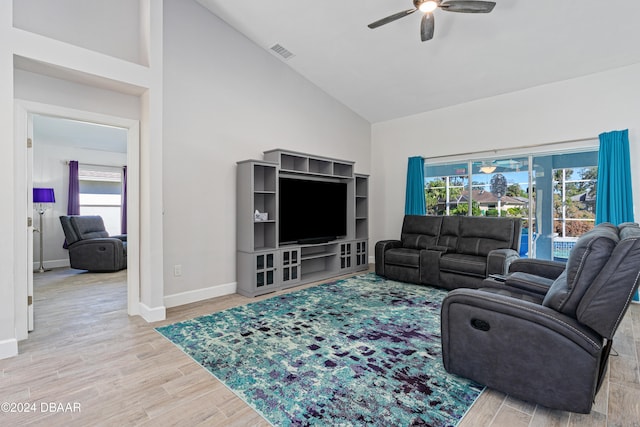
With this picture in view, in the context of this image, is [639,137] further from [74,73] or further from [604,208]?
[74,73]

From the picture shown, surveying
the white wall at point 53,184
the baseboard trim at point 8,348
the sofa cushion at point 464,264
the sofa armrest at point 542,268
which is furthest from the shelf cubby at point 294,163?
the white wall at point 53,184

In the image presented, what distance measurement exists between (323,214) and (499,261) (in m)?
2.61

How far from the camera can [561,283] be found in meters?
1.92

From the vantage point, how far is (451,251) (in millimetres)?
4852

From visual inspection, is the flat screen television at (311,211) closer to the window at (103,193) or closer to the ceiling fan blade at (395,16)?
the ceiling fan blade at (395,16)

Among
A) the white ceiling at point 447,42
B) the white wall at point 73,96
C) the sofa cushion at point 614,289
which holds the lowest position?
the sofa cushion at point 614,289

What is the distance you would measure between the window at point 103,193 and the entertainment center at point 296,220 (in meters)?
4.50

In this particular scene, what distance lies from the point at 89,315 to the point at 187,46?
3314mm

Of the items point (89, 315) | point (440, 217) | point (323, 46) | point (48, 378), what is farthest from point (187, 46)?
point (440, 217)

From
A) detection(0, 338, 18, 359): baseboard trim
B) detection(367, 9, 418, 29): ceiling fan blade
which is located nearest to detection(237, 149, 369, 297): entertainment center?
detection(367, 9, 418, 29): ceiling fan blade

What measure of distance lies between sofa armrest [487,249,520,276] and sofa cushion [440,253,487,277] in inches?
4.7

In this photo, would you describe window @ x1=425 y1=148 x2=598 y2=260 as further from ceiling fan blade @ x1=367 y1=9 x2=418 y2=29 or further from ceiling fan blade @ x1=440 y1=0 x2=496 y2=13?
ceiling fan blade @ x1=367 y1=9 x2=418 y2=29

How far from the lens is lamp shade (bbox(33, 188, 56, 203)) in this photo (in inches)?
220

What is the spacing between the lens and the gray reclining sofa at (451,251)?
4164mm
